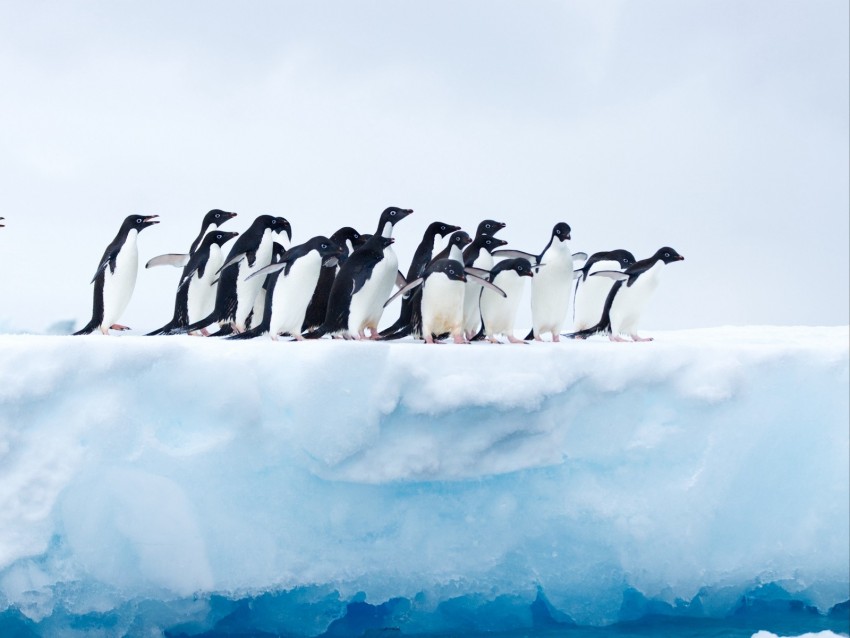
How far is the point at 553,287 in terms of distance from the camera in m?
4.99

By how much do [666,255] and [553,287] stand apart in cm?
61

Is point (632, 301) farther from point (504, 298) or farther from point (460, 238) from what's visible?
point (460, 238)

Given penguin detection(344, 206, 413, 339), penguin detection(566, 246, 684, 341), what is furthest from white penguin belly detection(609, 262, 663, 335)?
penguin detection(344, 206, 413, 339)

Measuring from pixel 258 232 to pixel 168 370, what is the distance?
130cm

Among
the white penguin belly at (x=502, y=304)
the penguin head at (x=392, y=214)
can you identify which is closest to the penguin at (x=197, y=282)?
the penguin head at (x=392, y=214)

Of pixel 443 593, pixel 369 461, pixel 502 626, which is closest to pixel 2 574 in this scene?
pixel 369 461

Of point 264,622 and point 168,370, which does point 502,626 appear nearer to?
point 264,622

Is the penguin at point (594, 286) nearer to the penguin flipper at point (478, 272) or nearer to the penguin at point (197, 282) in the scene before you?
the penguin flipper at point (478, 272)

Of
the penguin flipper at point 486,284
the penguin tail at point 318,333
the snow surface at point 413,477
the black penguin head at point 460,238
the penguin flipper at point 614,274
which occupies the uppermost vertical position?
the black penguin head at point 460,238

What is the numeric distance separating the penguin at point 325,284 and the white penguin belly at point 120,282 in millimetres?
852

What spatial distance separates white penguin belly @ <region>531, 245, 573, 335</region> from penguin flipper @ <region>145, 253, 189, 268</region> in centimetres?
178

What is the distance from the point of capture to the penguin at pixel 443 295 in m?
4.45

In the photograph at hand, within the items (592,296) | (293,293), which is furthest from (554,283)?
(293,293)

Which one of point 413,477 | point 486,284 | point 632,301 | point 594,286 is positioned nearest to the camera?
point 413,477
